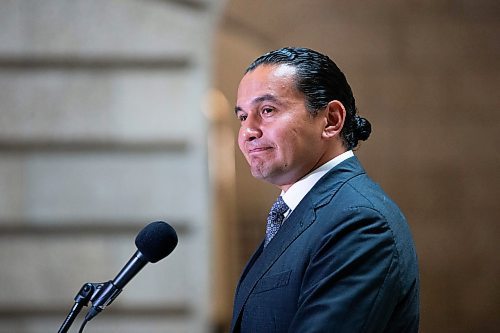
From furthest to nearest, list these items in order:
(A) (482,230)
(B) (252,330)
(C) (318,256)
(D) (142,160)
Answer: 1. (A) (482,230)
2. (D) (142,160)
3. (B) (252,330)
4. (C) (318,256)

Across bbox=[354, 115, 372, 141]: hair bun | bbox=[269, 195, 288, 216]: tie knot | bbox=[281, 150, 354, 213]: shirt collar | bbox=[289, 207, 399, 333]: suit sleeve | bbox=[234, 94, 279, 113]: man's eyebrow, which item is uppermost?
bbox=[234, 94, 279, 113]: man's eyebrow

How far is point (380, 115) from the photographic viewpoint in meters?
8.08

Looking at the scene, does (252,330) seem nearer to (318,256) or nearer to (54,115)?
(318,256)

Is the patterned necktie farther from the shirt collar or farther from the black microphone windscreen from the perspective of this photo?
the black microphone windscreen

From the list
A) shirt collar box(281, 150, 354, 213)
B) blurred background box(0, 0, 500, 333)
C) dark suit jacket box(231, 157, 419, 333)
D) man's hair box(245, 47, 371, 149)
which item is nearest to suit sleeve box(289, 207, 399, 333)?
dark suit jacket box(231, 157, 419, 333)

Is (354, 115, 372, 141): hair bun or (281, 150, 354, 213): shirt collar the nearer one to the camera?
(281, 150, 354, 213): shirt collar

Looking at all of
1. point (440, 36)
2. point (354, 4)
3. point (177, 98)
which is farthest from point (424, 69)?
point (177, 98)

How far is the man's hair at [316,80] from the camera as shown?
2.27 m

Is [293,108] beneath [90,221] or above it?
above

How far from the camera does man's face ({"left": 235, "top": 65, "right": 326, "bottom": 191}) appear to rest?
88.3 inches

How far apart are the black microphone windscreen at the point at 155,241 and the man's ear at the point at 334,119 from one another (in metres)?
0.46

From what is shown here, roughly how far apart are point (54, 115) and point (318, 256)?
9.56 ft

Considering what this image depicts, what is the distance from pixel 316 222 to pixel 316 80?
1.20ft

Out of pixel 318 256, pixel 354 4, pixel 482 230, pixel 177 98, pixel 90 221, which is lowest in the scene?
pixel 482 230
